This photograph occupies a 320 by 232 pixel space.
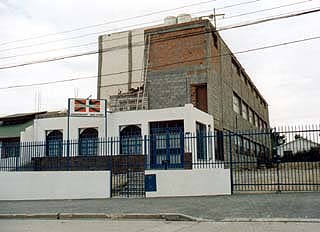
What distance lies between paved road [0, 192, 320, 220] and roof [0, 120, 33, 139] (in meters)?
20.4

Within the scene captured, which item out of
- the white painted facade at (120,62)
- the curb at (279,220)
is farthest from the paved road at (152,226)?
the white painted facade at (120,62)

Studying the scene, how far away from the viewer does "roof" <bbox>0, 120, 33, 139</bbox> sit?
116 ft

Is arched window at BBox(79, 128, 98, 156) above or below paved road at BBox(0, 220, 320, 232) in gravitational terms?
above

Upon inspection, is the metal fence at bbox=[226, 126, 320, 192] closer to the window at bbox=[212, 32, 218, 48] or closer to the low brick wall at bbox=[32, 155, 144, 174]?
the low brick wall at bbox=[32, 155, 144, 174]

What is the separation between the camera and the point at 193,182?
16.2 metres

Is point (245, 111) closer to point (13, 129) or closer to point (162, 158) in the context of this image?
point (13, 129)

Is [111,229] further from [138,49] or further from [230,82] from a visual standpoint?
[138,49]

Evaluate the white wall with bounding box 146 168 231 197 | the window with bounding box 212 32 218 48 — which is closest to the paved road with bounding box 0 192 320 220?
the white wall with bounding box 146 168 231 197

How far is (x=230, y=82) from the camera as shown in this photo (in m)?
38.4

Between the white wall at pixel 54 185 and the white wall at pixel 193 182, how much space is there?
254cm

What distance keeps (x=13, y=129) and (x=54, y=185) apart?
20.2 metres

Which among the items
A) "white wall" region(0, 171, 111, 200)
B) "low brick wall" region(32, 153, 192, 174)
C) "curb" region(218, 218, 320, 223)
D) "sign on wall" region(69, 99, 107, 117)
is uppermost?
"sign on wall" region(69, 99, 107, 117)

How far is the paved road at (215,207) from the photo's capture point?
11109 mm

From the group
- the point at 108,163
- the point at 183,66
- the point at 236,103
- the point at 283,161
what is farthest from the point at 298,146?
the point at 236,103
